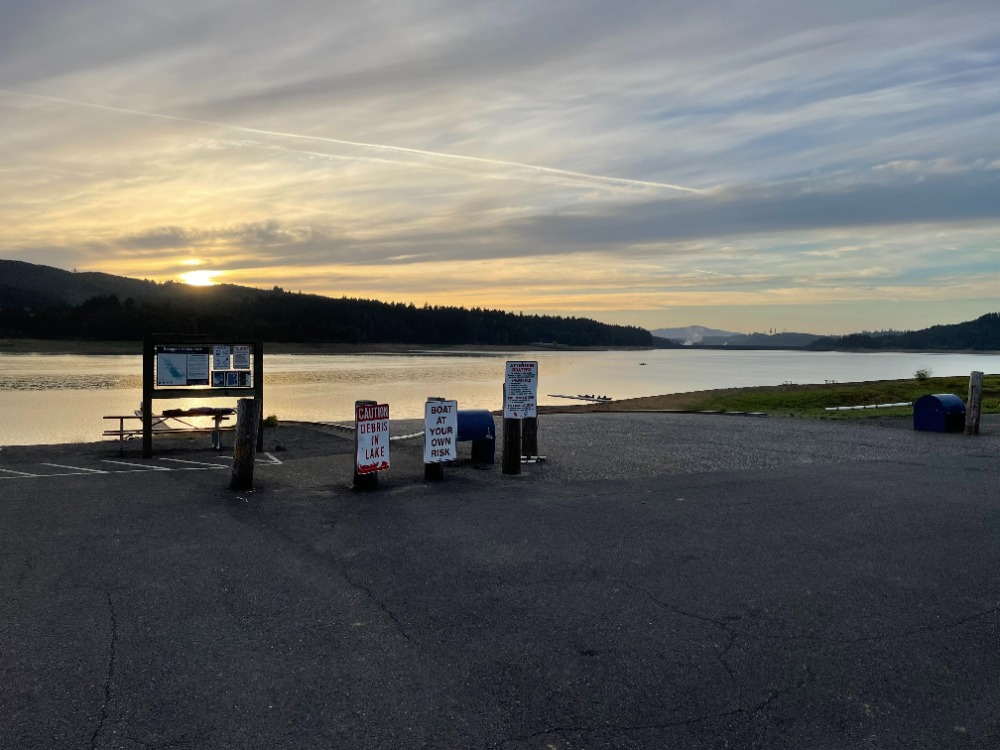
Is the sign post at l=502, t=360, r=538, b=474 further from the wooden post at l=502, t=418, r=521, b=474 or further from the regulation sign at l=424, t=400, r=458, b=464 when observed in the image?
the regulation sign at l=424, t=400, r=458, b=464

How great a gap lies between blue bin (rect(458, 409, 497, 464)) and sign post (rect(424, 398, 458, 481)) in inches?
33.8

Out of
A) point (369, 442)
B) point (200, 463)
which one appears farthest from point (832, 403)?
point (200, 463)

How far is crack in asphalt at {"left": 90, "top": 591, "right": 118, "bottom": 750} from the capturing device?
3.71 meters

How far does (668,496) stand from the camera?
31.9 ft

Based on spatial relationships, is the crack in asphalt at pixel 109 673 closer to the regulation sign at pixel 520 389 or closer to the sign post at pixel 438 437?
the sign post at pixel 438 437

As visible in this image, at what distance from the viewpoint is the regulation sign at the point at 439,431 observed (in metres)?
10.6

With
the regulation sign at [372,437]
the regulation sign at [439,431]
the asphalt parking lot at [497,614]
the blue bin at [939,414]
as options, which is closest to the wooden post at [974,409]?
the blue bin at [939,414]

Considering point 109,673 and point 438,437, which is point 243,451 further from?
point 109,673

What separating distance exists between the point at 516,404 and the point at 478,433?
2.48ft

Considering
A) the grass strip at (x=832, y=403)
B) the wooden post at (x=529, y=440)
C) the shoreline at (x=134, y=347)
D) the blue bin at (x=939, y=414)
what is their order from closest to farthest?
the wooden post at (x=529, y=440), the blue bin at (x=939, y=414), the grass strip at (x=832, y=403), the shoreline at (x=134, y=347)

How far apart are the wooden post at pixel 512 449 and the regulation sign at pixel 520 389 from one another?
227 millimetres

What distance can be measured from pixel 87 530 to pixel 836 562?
7048mm

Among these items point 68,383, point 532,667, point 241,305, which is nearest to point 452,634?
point 532,667

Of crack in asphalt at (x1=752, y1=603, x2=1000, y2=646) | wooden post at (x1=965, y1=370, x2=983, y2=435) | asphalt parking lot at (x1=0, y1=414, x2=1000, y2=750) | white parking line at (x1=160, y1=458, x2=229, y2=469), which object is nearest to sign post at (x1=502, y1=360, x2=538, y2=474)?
asphalt parking lot at (x1=0, y1=414, x2=1000, y2=750)
